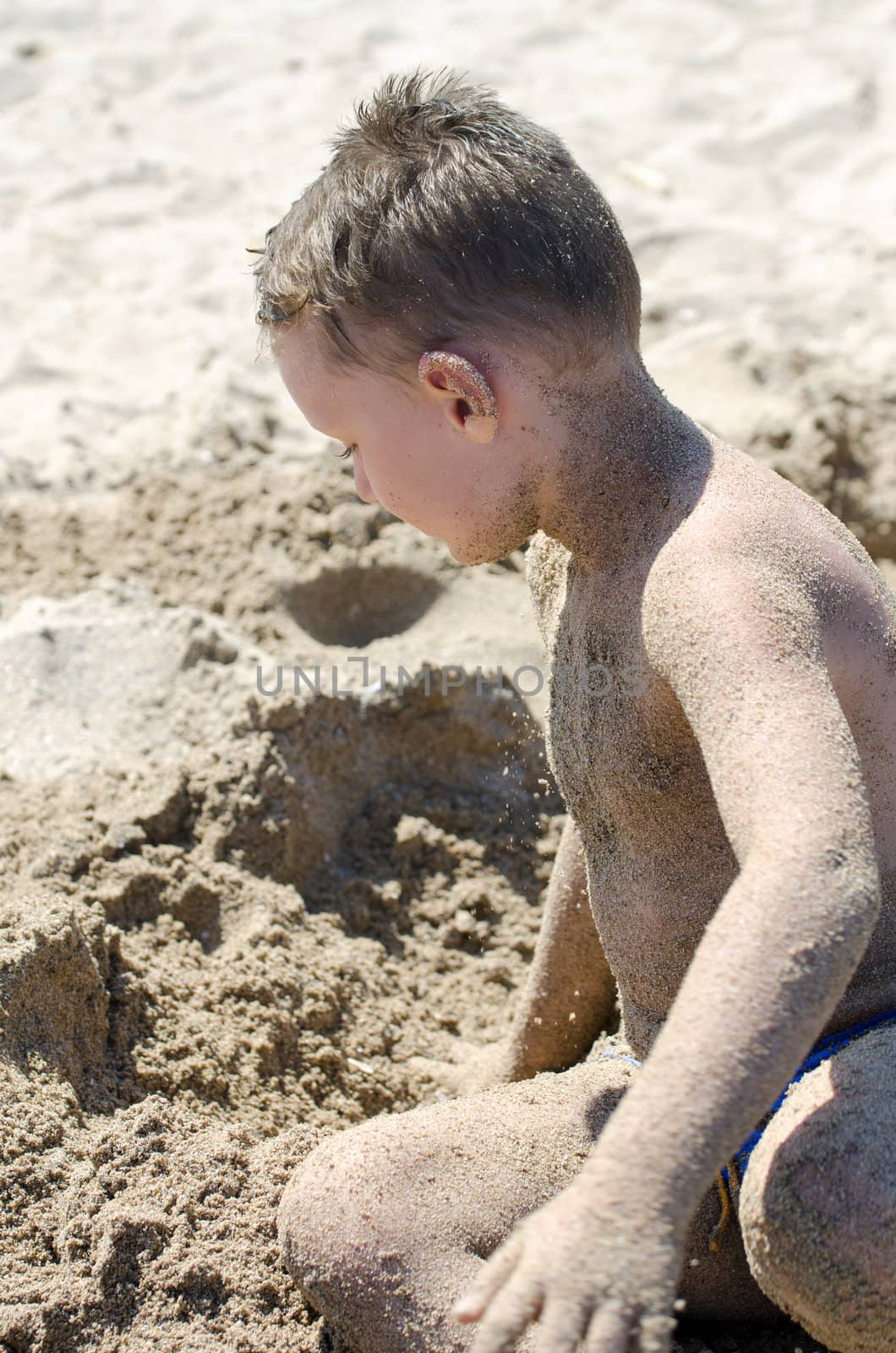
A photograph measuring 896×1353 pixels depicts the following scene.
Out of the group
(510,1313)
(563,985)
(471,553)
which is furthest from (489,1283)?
(563,985)

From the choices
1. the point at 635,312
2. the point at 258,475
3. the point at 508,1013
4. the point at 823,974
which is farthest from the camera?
the point at 258,475

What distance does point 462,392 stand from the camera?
166 centimetres

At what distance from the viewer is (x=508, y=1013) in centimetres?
256

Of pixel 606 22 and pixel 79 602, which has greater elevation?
pixel 606 22

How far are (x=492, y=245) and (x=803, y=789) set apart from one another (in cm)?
77

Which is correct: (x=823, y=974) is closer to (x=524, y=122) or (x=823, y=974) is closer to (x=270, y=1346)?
(x=270, y=1346)

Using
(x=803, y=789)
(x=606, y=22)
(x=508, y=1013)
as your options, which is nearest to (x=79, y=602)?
(x=508, y=1013)

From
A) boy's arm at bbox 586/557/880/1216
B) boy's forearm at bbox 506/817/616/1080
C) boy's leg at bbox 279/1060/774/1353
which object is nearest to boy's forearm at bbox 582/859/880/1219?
boy's arm at bbox 586/557/880/1216

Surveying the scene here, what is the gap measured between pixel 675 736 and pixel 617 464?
35cm

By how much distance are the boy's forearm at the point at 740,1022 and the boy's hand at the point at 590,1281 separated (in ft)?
0.11

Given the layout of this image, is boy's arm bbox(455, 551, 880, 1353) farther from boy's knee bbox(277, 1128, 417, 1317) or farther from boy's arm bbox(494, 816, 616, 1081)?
boy's arm bbox(494, 816, 616, 1081)

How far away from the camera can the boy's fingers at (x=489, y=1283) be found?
122 cm

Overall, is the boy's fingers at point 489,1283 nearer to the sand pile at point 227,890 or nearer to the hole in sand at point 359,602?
the sand pile at point 227,890

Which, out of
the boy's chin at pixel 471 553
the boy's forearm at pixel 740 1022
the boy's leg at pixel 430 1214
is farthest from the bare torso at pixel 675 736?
the boy's forearm at pixel 740 1022
